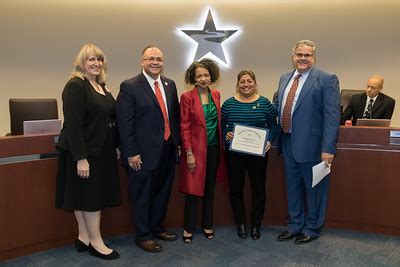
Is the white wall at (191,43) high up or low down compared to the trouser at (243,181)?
up

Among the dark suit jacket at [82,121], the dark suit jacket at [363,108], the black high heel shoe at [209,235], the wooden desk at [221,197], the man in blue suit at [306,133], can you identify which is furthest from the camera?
the dark suit jacket at [363,108]

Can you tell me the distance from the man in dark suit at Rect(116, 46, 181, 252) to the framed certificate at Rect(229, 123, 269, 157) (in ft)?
1.54

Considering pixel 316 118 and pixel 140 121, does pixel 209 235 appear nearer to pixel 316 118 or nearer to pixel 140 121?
pixel 140 121

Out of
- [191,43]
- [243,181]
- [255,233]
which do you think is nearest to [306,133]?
[243,181]

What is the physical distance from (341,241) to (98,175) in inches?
80.1

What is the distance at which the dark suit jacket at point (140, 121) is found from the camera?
2.66m

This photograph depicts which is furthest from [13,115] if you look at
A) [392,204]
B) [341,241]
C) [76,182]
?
[392,204]

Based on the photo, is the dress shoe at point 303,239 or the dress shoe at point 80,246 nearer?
the dress shoe at point 80,246

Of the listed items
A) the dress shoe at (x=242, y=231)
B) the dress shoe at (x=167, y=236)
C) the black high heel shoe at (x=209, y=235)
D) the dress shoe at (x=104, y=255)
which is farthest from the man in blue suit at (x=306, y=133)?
the dress shoe at (x=104, y=255)

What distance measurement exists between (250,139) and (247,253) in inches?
34.4

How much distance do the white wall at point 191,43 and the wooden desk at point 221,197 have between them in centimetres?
240

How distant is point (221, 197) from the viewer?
3.42 meters

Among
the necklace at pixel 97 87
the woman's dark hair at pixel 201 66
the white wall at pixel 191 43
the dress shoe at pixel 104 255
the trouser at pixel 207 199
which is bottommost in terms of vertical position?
the dress shoe at pixel 104 255

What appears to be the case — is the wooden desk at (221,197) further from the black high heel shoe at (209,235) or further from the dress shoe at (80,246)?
the black high heel shoe at (209,235)
